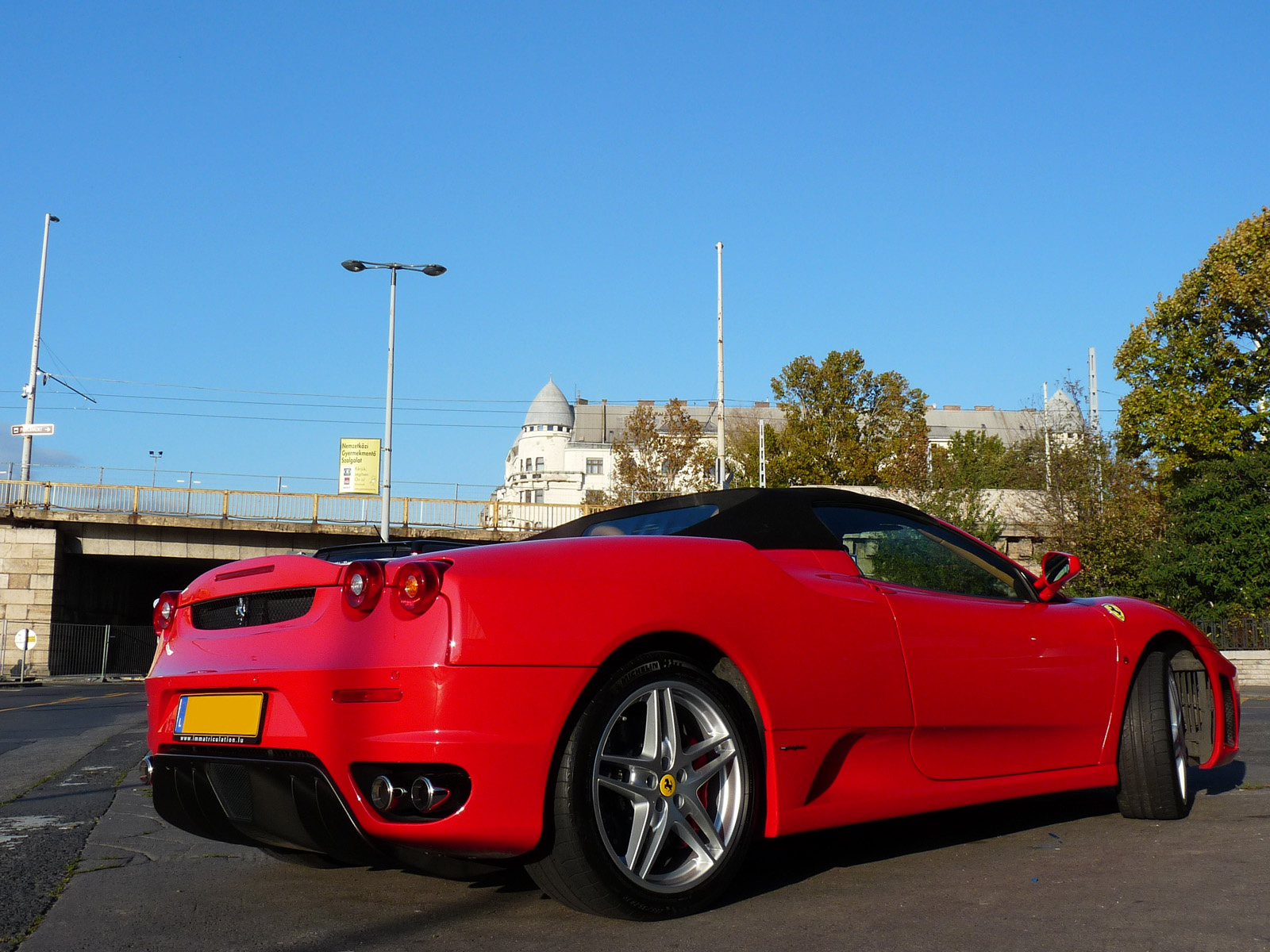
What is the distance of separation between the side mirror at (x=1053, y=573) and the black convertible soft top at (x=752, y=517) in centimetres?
80

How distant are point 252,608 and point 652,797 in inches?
52.5

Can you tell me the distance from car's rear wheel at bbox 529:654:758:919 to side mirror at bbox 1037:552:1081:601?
5.93ft

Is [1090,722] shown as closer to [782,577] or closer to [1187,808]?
[1187,808]

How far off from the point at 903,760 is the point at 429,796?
1.68 meters

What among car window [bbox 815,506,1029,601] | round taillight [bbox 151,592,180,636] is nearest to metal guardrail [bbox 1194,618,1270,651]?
car window [bbox 815,506,1029,601]

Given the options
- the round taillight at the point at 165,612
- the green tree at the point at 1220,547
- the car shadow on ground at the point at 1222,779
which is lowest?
the car shadow on ground at the point at 1222,779

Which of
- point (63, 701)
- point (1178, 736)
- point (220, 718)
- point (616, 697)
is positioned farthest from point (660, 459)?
point (616, 697)

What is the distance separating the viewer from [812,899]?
3502 mm

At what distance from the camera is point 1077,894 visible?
11.5ft

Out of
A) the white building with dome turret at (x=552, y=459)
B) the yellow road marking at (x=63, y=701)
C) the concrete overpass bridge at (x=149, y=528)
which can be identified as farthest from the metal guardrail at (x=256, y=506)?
the white building with dome turret at (x=552, y=459)

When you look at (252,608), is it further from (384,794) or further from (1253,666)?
(1253,666)

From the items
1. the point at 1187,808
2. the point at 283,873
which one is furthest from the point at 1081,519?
the point at 283,873

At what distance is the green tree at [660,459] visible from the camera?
38.8 m

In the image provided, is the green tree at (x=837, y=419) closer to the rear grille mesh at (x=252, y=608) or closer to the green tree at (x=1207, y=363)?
the green tree at (x=1207, y=363)
